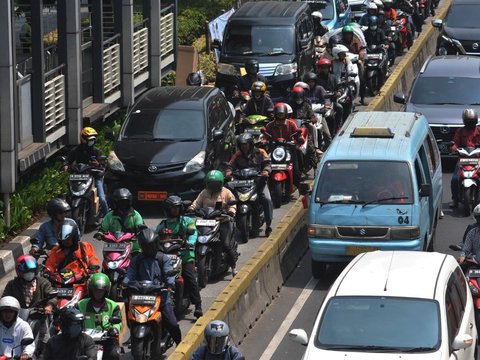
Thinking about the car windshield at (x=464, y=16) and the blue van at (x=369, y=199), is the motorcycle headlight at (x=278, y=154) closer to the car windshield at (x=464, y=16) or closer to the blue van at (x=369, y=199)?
the blue van at (x=369, y=199)

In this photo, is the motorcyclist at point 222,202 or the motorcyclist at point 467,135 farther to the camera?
the motorcyclist at point 467,135

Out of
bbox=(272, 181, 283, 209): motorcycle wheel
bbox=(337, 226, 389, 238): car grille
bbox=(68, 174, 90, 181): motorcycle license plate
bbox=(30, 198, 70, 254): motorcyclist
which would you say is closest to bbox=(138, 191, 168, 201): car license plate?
bbox=(68, 174, 90, 181): motorcycle license plate

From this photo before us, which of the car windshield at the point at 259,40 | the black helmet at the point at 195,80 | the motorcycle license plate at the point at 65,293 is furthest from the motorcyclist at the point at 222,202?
the car windshield at the point at 259,40

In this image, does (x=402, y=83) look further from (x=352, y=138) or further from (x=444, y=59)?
(x=352, y=138)

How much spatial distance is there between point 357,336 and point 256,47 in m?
17.3

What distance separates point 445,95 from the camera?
28.3 meters

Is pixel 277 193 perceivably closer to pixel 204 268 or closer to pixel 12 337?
pixel 204 268

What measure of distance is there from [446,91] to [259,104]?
3.80 meters

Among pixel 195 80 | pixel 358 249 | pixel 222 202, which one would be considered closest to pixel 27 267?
pixel 222 202

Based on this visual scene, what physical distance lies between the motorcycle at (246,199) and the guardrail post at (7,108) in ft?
10.3

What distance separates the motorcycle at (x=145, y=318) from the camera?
16.2 m

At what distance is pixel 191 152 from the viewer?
942 inches

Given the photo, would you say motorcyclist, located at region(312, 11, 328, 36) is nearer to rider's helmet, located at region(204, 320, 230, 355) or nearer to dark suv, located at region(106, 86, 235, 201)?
dark suv, located at region(106, 86, 235, 201)

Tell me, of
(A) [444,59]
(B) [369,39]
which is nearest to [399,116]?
(A) [444,59]
